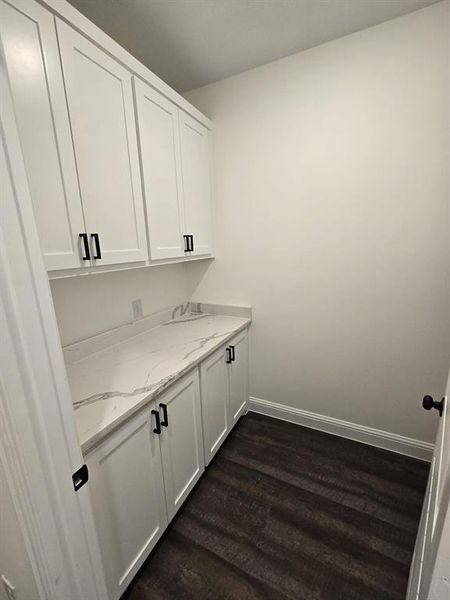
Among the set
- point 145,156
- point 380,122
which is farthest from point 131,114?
point 380,122

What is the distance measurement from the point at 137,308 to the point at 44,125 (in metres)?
1.16

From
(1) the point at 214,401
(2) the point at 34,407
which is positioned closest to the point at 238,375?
(1) the point at 214,401

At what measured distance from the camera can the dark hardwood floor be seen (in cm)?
115

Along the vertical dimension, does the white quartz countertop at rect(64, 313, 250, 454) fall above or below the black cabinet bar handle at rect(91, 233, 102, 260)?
below

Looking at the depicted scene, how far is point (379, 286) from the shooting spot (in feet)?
5.50

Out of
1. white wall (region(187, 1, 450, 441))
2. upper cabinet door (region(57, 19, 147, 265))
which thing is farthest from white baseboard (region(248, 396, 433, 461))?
upper cabinet door (region(57, 19, 147, 265))

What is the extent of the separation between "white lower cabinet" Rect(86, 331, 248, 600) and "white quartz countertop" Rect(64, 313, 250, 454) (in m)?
0.07

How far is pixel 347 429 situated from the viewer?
6.43 ft

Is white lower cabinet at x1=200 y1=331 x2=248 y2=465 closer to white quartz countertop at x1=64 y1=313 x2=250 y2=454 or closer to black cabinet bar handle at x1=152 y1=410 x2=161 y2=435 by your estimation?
white quartz countertop at x1=64 y1=313 x2=250 y2=454

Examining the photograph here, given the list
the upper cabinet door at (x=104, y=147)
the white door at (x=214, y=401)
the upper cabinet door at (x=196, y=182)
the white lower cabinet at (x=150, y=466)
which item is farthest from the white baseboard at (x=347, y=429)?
the upper cabinet door at (x=104, y=147)

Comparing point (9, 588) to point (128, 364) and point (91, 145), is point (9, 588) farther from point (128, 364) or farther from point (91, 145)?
point (91, 145)

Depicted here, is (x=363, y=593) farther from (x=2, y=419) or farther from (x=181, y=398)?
(x=2, y=419)

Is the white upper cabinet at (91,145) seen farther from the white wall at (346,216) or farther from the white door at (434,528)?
the white door at (434,528)

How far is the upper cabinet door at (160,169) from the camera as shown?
1.38m
